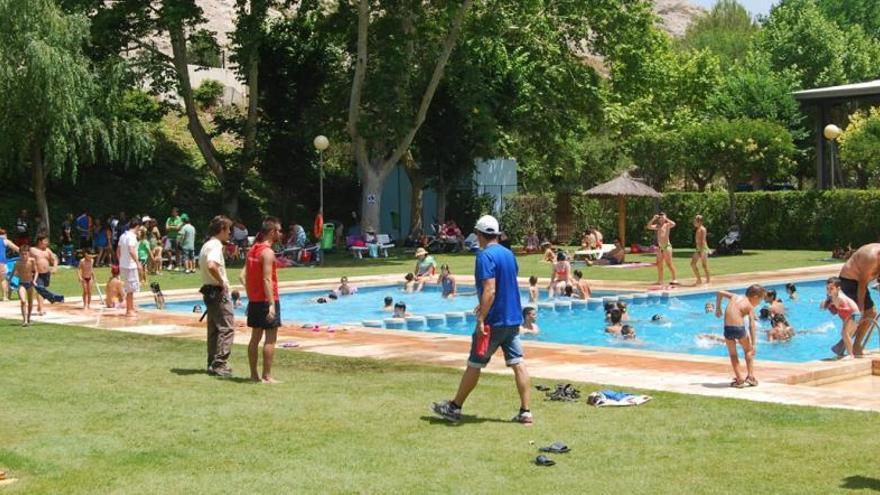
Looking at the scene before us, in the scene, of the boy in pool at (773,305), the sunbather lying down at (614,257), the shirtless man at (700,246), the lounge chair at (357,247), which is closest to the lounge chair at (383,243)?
the lounge chair at (357,247)

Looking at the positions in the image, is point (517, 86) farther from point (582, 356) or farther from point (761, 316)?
point (582, 356)

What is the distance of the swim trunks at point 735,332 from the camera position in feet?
37.5

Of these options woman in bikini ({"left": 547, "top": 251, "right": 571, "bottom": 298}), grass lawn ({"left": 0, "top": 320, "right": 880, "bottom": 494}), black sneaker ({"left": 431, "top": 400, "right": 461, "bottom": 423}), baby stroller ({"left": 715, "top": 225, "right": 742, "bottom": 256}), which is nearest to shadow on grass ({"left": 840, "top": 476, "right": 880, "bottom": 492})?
grass lawn ({"left": 0, "top": 320, "right": 880, "bottom": 494})

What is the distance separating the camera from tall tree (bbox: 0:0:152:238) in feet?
105

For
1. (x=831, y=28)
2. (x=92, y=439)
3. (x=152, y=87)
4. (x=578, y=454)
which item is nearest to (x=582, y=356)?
(x=578, y=454)

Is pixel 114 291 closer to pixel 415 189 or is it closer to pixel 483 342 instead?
pixel 483 342

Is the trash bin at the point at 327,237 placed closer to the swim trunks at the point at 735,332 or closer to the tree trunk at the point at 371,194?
the tree trunk at the point at 371,194

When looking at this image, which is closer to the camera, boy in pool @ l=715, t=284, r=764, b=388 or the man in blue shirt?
the man in blue shirt

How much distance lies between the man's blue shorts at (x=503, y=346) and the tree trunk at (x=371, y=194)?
28.8 meters

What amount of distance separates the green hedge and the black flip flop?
2822cm

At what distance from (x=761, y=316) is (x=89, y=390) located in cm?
1261

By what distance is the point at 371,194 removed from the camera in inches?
1513

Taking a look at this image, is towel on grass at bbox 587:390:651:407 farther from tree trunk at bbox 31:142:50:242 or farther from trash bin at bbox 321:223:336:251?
trash bin at bbox 321:223:336:251

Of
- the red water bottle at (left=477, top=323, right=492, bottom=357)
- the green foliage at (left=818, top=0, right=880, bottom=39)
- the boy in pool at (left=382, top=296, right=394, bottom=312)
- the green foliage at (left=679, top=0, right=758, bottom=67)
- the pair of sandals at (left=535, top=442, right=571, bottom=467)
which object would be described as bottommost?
the pair of sandals at (left=535, top=442, right=571, bottom=467)
